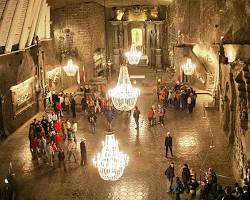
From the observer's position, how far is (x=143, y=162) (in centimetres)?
1489

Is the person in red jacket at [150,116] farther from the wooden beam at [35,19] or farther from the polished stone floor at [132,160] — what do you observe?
the wooden beam at [35,19]

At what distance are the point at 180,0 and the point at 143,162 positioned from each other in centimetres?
1307

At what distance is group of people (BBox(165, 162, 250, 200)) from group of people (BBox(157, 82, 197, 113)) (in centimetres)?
828

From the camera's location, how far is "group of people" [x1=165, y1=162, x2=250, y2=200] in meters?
10.4

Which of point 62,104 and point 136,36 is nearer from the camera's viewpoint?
point 62,104

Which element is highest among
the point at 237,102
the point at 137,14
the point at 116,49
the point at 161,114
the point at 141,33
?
the point at 137,14

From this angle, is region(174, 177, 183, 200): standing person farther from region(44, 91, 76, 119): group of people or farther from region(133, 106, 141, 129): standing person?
region(44, 91, 76, 119): group of people

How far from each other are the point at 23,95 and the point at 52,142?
624cm

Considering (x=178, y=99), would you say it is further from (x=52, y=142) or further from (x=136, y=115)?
(x=52, y=142)

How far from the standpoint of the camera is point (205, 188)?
37.7 feet

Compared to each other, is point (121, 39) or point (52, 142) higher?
point (121, 39)

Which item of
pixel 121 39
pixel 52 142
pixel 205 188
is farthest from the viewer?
pixel 121 39

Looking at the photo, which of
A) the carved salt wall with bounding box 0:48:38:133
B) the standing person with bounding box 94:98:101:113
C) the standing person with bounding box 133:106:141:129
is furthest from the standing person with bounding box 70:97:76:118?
the standing person with bounding box 133:106:141:129

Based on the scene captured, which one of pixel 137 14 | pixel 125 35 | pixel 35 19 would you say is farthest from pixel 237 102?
pixel 125 35
